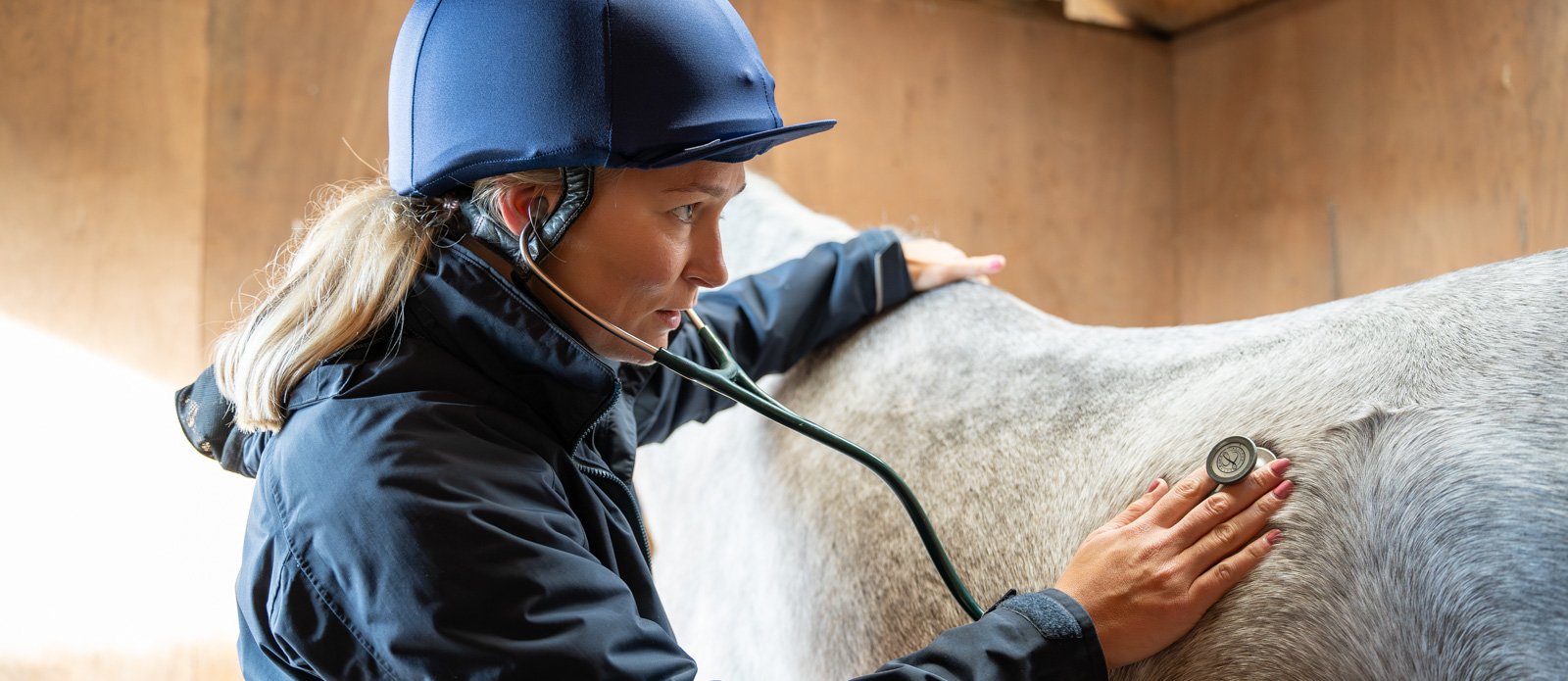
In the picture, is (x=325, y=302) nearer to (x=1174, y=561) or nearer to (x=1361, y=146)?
(x=1174, y=561)

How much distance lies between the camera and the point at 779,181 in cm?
227

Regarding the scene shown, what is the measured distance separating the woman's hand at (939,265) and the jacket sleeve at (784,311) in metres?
0.02

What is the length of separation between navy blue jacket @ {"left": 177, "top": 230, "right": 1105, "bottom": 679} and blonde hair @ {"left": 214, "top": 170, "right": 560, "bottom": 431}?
17 millimetres

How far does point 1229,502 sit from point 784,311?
0.65 metres

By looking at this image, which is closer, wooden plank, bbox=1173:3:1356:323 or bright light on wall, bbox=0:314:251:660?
bright light on wall, bbox=0:314:251:660

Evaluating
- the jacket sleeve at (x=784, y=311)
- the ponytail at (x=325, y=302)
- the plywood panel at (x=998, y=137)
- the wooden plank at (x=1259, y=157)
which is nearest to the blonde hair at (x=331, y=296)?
the ponytail at (x=325, y=302)

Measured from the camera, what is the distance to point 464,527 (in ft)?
2.47

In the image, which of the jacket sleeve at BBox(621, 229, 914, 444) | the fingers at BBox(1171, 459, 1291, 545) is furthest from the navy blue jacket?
the jacket sleeve at BBox(621, 229, 914, 444)

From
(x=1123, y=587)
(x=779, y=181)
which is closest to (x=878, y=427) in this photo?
(x=1123, y=587)

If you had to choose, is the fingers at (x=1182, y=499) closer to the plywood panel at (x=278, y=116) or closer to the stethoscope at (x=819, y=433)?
the stethoscope at (x=819, y=433)

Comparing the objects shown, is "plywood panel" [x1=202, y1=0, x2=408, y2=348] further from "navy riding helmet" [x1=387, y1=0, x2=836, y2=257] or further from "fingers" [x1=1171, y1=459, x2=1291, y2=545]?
"fingers" [x1=1171, y1=459, x2=1291, y2=545]

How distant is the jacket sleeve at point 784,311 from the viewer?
131 centimetres

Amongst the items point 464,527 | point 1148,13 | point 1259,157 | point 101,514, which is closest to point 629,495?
point 464,527

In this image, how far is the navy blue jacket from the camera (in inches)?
29.1
